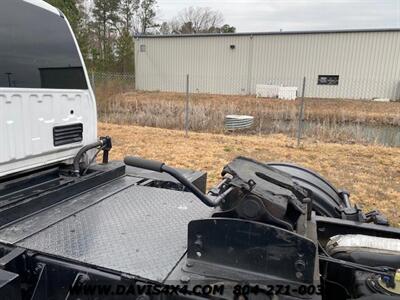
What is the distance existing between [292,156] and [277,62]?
20.2m

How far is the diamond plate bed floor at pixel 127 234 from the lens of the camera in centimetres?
197

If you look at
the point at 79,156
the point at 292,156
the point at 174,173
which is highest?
the point at 174,173

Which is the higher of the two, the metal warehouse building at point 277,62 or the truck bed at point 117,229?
the metal warehouse building at point 277,62

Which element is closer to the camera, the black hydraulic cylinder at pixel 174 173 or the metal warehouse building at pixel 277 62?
the black hydraulic cylinder at pixel 174 173

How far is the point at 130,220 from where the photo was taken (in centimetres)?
252

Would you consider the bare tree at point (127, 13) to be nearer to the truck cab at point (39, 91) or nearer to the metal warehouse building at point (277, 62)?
the metal warehouse building at point (277, 62)

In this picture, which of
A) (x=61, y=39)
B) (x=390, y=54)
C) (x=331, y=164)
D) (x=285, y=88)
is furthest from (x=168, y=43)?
(x=61, y=39)

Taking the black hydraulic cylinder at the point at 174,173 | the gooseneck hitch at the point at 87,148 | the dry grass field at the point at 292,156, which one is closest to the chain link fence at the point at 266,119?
the dry grass field at the point at 292,156

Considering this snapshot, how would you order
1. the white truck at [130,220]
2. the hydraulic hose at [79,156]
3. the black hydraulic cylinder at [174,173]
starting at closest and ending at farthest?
1. the white truck at [130,220]
2. the black hydraulic cylinder at [174,173]
3. the hydraulic hose at [79,156]

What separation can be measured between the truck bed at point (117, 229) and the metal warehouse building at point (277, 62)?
25512 mm

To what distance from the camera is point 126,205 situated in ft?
9.15

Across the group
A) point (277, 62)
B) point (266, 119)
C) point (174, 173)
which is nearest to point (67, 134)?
Result: point (174, 173)

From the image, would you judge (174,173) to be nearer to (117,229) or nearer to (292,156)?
(117,229)

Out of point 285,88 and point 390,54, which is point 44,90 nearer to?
point 285,88
